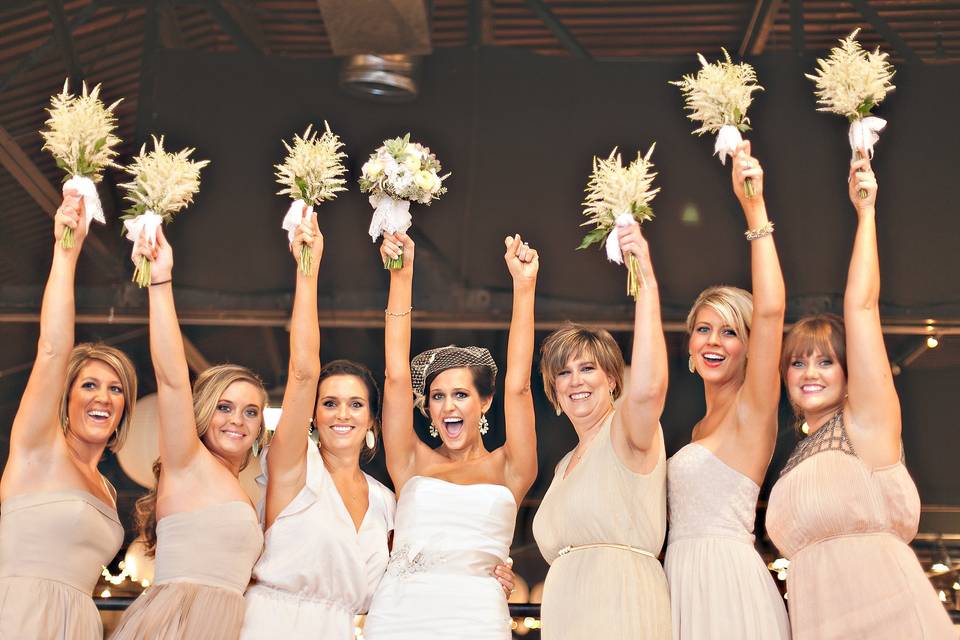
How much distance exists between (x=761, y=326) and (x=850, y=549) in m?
0.70

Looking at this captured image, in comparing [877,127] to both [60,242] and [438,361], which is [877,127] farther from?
[60,242]

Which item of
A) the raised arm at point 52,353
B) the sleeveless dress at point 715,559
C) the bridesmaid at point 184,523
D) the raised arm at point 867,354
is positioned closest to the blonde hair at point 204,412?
the bridesmaid at point 184,523

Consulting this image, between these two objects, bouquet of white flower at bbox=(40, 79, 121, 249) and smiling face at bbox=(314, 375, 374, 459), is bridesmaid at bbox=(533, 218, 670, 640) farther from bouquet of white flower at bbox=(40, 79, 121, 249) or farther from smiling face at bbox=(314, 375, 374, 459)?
bouquet of white flower at bbox=(40, 79, 121, 249)

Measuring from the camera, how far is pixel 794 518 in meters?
3.62

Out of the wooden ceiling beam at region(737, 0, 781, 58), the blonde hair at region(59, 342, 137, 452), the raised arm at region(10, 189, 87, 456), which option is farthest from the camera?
the wooden ceiling beam at region(737, 0, 781, 58)

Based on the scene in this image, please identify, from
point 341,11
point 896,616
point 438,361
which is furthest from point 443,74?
point 896,616

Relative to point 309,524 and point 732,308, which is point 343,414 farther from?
point 732,308

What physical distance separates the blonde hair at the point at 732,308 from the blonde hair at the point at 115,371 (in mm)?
1905

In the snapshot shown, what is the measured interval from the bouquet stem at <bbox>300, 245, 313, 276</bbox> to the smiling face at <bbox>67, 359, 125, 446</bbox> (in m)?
0.75

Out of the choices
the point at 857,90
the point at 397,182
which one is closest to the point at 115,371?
the point at 397,182

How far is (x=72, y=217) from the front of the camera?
3.91m

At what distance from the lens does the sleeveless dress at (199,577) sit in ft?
12.3

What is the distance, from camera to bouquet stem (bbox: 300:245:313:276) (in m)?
4.07

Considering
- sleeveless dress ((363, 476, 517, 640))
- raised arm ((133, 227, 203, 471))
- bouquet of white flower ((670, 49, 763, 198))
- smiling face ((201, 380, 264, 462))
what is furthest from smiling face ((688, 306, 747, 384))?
raised arm ((133, 227, 203, 471))
